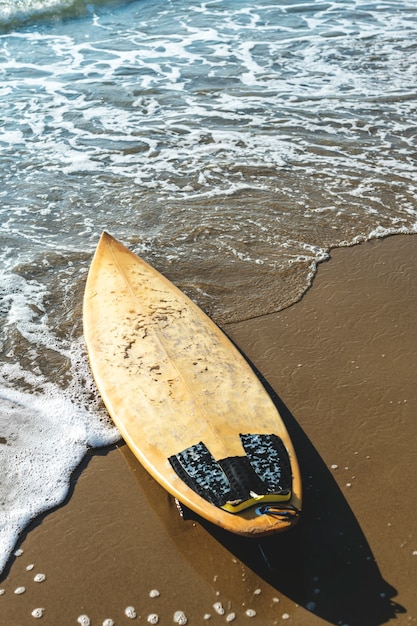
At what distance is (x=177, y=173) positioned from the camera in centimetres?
778

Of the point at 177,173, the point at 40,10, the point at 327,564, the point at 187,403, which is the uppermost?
the point at 40,10

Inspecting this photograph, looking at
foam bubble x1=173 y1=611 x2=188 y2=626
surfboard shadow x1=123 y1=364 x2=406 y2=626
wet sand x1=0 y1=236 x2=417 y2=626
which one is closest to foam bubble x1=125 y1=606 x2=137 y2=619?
wet sand x1=0 y1=236 x2=417 y2=626

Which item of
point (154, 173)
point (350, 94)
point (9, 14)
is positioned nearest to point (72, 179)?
point (154, 173)

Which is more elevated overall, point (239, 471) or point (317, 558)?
point (239, 471)

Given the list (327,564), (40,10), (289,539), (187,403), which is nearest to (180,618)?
(289,539)

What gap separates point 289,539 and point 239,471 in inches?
21.1

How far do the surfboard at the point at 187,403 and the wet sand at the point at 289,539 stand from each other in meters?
0.34

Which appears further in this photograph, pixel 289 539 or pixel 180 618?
pixel 289 539

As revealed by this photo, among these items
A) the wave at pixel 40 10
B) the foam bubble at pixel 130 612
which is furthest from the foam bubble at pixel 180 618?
the wave at pixel 40 10

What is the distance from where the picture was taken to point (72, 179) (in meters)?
7.77

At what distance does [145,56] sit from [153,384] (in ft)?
31.9

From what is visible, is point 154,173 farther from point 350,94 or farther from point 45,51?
point 45,51

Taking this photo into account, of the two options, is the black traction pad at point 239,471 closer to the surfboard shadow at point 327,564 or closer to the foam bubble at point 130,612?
the surfboard shadow at point 327,564

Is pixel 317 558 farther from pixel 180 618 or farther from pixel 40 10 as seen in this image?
pixel 40 10
